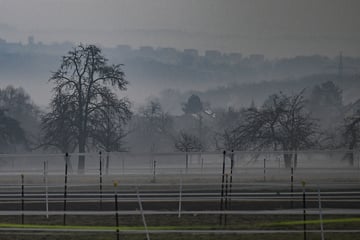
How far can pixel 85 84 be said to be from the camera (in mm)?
28719

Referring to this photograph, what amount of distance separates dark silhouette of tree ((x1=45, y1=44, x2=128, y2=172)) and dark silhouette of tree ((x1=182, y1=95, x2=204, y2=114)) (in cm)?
492

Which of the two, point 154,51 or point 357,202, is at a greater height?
point 154,51

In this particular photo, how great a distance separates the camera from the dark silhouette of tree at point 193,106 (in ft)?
113

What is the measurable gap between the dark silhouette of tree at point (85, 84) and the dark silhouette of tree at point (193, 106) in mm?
4917

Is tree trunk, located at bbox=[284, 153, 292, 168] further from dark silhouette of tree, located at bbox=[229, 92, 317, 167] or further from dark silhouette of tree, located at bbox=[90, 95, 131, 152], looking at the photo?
dark silhouette of tree, located at bbox=[90, 95, 131, 152]

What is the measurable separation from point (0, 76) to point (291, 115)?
1815 centimetres

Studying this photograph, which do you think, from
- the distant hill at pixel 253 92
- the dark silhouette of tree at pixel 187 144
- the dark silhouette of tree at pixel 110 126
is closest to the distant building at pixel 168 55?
the distant hill at pixel 253 92

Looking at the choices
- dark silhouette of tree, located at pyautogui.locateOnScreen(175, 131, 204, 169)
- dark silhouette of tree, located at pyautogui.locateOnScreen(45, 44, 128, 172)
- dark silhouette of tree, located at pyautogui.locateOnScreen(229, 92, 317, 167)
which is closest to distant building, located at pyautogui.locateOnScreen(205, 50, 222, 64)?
dark silhouette of tree, located at pyautogui.locateOnScreen(45, 44, 128, 172)

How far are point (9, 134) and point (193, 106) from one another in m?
10.9

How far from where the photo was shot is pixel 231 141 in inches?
1078

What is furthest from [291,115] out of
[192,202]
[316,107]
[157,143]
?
[192,202]

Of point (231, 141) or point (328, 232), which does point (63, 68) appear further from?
point (328, 232)

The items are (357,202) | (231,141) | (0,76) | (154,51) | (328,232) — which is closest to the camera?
(328,232)

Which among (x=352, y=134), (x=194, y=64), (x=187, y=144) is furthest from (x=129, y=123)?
(x=194, y=64)
